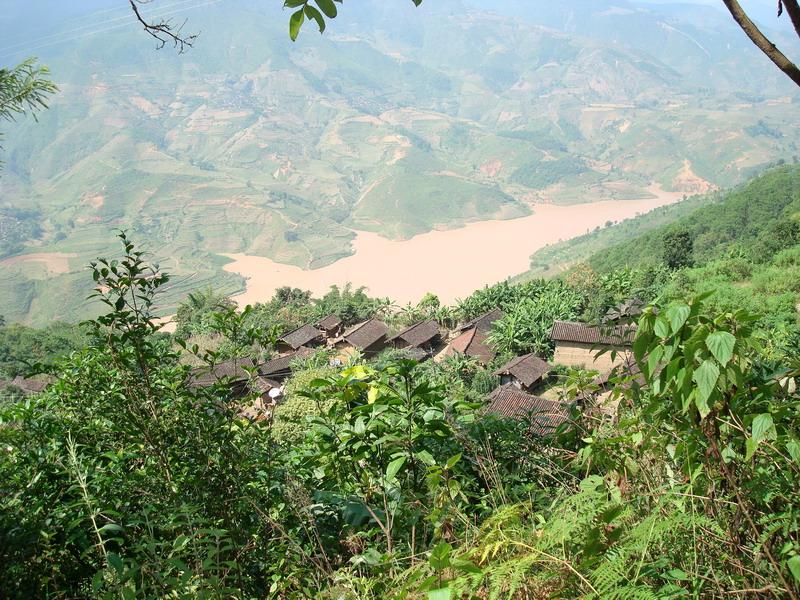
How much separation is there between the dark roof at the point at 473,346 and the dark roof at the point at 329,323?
7308mm

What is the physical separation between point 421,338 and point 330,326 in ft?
19.9

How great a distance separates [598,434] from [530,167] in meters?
112

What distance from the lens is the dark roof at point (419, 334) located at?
2430 cm

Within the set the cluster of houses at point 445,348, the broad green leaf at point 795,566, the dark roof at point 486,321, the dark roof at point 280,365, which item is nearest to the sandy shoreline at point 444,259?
the dark roof at point 486,321

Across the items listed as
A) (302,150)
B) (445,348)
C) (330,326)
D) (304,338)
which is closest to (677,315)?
(445,348)

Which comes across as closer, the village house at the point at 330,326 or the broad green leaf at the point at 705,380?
the broad green leaf at the point at 705,380

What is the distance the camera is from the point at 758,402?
1.22m

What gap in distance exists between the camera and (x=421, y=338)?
24422 mm

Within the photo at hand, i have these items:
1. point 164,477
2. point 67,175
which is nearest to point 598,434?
point 164,477

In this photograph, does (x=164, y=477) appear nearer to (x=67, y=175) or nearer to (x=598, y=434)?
(x=598, y=434)

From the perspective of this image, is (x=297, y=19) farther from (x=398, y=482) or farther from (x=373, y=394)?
(x=398, y=482)

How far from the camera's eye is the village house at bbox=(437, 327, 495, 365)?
21875 millimetres

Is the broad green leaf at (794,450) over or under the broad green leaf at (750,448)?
under

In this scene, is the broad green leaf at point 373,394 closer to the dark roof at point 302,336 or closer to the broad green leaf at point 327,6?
the broad green leaf at point 327,6
